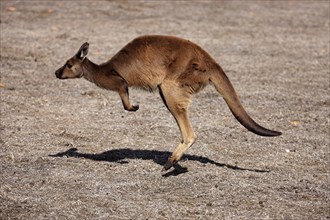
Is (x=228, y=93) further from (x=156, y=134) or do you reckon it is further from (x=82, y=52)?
(x=156, y=134)

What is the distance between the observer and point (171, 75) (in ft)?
22.1

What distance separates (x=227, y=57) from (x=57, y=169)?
21.4 ft

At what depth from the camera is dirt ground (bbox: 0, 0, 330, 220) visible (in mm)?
6230

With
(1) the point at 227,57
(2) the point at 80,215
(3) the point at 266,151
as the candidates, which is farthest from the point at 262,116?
(2) the point at 80,215

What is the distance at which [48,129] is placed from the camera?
27.7ft

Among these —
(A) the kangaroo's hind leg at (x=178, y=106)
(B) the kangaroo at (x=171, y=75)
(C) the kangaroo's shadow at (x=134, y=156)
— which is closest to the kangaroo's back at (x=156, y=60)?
(B) the kangaroo at (x=171, y=75)

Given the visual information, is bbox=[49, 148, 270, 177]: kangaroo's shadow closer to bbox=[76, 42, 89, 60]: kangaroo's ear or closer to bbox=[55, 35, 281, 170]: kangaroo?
bbox=[55, 35, 281, 170]: kangaroo

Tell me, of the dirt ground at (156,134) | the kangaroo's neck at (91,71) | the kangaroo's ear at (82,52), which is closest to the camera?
the dirt ground at (156,134)

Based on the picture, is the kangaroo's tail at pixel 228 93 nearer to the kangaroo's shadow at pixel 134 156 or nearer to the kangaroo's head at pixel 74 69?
the kangaroo's shadow at pixel 134 156

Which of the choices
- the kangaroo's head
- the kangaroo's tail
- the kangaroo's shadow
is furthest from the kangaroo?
the kangaroo's shadow

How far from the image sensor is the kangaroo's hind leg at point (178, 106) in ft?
22.2

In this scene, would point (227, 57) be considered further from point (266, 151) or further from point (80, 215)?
point (80, 215)

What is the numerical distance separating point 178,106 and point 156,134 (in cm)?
166

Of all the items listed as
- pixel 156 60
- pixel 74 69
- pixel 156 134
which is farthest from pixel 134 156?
pixel 156 60
